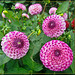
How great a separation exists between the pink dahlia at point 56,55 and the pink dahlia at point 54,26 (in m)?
0.08

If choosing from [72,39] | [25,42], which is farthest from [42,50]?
[72,39]

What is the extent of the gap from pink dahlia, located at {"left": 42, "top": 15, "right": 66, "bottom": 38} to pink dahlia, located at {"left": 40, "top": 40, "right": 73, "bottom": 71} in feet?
0.27

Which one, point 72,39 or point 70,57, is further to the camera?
point 72,39

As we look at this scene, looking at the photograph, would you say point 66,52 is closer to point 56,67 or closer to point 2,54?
point 56,67

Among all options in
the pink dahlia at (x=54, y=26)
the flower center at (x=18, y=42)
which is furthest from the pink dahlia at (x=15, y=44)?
the pink dahlia at (x=54, y=26)

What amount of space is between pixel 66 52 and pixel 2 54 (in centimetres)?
22

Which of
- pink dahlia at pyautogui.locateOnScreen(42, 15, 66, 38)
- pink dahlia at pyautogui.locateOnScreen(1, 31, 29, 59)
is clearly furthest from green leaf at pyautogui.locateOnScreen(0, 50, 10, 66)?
pink dahlia at pyautogui.locateOnScreen(42, 15, 66, 38)

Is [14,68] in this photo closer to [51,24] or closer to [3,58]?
[3,58]

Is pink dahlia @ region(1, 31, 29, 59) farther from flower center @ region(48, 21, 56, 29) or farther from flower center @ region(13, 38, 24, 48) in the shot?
flower center @ region(48, 21, 56, 29)

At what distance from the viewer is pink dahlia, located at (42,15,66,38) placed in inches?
20.2

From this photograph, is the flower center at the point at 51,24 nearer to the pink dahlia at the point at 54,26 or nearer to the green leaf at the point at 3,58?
the pink dahlia at the point at 54,26

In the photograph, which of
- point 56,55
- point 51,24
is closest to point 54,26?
point 51,24

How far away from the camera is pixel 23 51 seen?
0.44 meters

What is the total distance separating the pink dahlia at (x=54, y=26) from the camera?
1.68 feet
